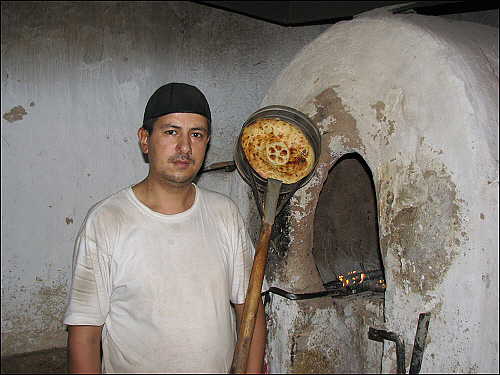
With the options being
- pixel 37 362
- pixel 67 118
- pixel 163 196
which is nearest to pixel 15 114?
pixel 67 118

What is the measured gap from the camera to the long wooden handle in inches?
57.4

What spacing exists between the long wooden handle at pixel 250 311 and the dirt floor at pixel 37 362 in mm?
1360

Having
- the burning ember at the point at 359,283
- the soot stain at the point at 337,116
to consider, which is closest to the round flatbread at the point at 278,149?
the soot stain at the point at 337,116

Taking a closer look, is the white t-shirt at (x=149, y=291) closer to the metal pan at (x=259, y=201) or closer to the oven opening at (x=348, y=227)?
the metal pan at (x=259, y=201)

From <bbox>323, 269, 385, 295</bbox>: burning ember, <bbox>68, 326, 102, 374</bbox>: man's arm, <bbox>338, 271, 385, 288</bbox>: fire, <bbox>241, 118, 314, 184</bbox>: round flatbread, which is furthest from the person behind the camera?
<bbox>338, 271, 385, 288</bbox>: fire

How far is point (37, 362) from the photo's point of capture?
2.33m

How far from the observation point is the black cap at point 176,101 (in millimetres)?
1516

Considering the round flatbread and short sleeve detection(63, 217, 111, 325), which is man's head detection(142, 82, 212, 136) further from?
short sleeve detection(63, 217, 111, 325)

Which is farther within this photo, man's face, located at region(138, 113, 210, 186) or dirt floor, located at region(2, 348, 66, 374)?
dirt floor, located at region(2, 348, 66, 374)

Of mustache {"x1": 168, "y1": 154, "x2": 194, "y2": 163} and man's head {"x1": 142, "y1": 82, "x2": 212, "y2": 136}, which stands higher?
man's head {"x1": 142, "y1": 82, "x2": 212, "y2": 136}

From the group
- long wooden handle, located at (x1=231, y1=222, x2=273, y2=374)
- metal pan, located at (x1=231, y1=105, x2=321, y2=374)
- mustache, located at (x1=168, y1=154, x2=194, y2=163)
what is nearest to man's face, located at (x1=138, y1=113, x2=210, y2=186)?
mustache, located at (x1=168, y1=154, x2=194, y2=163)

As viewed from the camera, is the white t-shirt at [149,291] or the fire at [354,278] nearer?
the white t-shirt at [149,291]

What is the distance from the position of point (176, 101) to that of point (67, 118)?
1.06 metres

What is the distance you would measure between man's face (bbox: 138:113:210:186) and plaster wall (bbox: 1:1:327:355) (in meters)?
0.67
